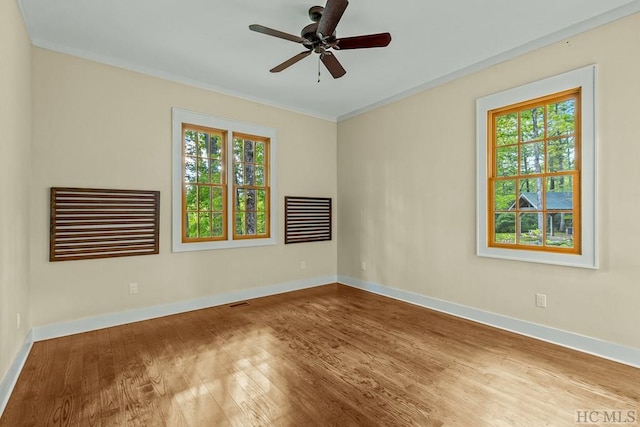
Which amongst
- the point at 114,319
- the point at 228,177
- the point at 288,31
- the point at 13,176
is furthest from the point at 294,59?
the point at 114,319

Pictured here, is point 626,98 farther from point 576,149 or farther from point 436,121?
point 436,121

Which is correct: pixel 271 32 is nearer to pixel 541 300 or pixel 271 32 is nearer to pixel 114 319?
pixel 114 319

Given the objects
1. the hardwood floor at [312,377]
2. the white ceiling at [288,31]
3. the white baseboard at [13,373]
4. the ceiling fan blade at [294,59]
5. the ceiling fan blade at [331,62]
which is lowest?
the hardwood floor at [312,377]

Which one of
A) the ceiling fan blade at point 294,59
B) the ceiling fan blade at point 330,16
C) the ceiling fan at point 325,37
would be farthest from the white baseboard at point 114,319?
the ceiling fan blade at point 330,16

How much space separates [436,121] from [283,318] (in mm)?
3154

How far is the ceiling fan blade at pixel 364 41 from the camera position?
8.02ft

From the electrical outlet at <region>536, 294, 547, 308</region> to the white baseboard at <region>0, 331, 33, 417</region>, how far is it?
4.38 meters

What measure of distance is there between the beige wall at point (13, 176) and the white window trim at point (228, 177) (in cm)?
133

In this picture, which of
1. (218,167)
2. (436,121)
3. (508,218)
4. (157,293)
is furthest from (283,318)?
(436,121)

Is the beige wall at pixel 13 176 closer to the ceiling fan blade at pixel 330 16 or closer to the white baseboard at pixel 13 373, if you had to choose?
the white baseboard at pixel 13 373

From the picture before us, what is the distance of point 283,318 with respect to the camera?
3.65 meters

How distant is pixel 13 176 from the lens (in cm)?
232

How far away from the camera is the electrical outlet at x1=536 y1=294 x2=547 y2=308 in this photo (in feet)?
9.94

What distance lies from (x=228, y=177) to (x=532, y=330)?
4.03 meters
